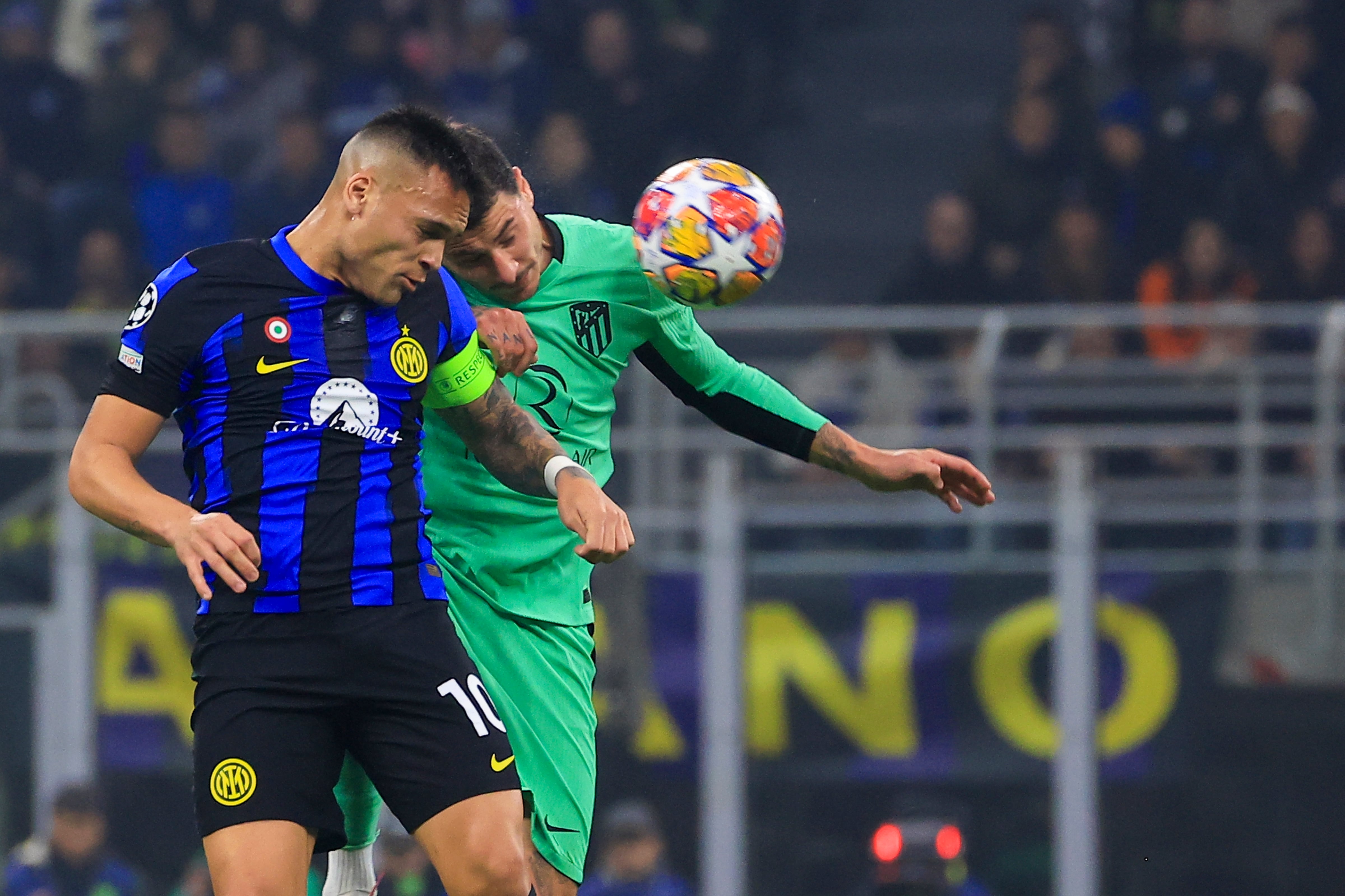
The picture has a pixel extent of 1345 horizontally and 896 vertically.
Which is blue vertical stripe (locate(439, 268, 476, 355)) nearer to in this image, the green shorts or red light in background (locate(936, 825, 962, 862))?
the green shorts

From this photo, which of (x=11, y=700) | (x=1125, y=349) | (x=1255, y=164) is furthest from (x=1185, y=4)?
(x=11, y=700)

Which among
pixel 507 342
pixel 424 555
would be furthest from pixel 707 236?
pixel 424 555

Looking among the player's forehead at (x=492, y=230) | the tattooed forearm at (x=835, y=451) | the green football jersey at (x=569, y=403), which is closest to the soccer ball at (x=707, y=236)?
the green football jersey at (x=569, y=403)

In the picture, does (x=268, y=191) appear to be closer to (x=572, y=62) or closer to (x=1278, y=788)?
(x=572, y=62)

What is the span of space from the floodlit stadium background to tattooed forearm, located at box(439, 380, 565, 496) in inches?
34.9

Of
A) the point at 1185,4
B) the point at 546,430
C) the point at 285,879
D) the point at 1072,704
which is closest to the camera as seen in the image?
the point at 285,879

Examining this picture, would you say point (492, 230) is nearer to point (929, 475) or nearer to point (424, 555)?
point (424, 555)

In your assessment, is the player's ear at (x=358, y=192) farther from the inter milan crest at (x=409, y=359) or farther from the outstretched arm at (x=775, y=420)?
the outstretched arm at (x=775, y=420)

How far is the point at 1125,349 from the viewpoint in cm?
1003

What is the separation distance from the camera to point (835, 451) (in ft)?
14.8

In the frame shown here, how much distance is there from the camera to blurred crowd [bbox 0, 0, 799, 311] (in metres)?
11.5

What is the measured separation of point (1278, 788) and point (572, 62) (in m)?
6.74

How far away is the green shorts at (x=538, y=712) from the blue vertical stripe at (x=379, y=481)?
1.97ft

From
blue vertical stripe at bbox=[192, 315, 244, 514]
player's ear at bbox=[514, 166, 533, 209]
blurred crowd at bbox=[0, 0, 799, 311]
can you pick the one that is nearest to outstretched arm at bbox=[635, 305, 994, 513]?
player's ear at bbox=[514, 166, 533, 209]
